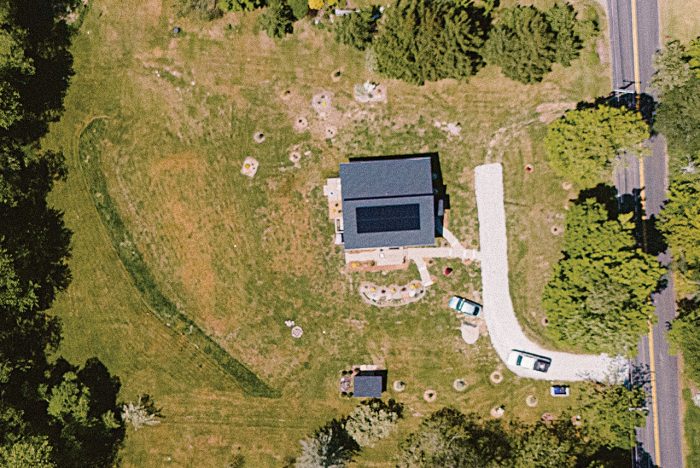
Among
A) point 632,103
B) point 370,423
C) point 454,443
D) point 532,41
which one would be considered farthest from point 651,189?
point 370,423

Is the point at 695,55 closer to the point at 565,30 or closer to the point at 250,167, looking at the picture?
the point at 565,30

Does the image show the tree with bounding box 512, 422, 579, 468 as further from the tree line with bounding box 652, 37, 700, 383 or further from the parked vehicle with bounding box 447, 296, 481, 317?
the tree line with bounding box 652, 37, 700, 383

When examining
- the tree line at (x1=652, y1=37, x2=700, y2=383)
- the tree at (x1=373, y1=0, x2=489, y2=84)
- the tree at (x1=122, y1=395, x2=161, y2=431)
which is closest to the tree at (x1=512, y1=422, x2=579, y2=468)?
the tree line at (x1=652, y1=37, x2=700, y2=383)

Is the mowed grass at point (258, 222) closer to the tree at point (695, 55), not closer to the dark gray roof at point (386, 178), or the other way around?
the dark gray roof at point (386, 178)

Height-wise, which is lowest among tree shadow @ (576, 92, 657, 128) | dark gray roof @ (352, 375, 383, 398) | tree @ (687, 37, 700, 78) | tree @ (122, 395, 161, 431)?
tree @ (122, 395, 161, 431)

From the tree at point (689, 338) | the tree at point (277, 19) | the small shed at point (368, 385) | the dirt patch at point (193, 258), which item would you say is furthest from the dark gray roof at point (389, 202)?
the tree at point (689, 338)

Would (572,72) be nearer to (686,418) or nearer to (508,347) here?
(508,347)
